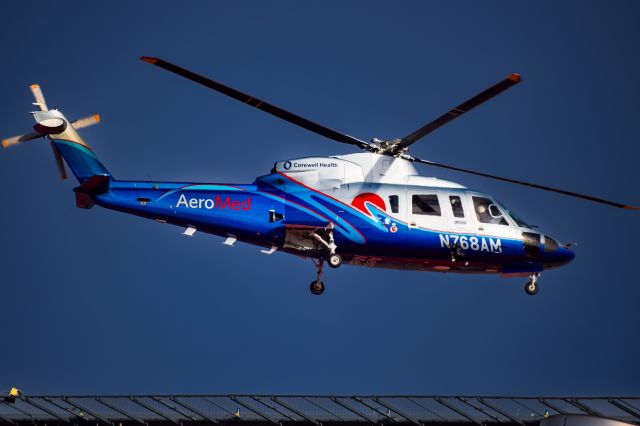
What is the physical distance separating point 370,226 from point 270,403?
384 inches

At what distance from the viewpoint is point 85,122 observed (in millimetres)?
63688

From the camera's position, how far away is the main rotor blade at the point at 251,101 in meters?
59.6

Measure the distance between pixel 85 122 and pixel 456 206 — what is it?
15982mm

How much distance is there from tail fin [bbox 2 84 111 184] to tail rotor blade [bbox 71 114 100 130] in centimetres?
43

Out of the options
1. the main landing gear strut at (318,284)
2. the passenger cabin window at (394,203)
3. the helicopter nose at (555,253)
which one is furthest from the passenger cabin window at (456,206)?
the main landing gear strut at (318,284)

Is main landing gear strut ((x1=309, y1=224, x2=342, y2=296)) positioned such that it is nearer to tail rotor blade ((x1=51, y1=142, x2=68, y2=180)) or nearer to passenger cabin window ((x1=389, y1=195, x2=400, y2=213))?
passenger cabin window ((x1=389, y1=195, x2=400, y2=213))

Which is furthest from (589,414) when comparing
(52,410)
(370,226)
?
(52,410)

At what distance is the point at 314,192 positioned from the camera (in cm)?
6328

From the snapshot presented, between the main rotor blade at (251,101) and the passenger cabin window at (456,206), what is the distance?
470 cm

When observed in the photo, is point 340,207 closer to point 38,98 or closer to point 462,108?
point 462,108

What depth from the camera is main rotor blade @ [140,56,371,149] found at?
59625 millimetres

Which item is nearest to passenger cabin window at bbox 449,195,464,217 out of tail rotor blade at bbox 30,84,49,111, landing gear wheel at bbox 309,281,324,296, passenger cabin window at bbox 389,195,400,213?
passenger cabin window at bbox 389,195,400,213

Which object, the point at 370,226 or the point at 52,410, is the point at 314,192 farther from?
the point at 52,410

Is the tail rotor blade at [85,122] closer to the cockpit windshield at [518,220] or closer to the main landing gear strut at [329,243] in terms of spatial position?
the main landing gear strut at [329,243]
